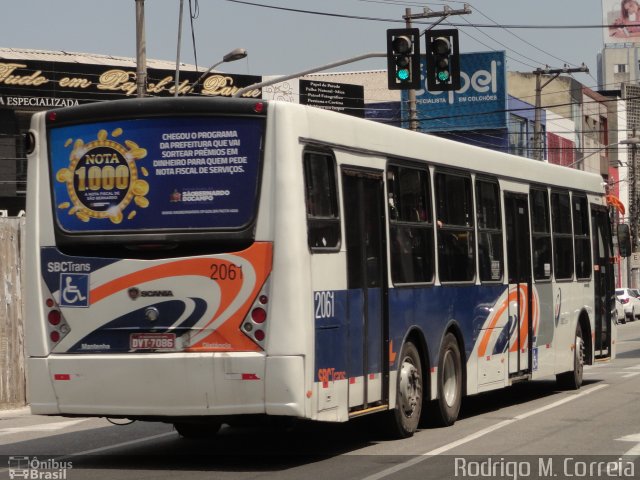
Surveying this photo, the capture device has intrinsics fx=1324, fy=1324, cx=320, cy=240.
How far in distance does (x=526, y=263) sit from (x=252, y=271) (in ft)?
24.2

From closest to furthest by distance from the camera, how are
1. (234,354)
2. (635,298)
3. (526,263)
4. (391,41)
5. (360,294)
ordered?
(234,354), (360,294), (526,263), (391,41), (635,298)

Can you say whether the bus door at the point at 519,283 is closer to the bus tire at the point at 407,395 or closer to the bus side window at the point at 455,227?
the bus side window at the point at 455,227

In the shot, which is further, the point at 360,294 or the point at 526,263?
the point at 526,263

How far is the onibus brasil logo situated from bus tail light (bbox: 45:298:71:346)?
840 millimetres

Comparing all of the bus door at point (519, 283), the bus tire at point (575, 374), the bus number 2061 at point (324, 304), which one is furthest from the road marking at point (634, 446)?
the bus tire at point (575, 374)

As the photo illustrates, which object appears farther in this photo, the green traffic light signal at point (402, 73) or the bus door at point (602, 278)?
the green traffic light signal at point (402, 73)

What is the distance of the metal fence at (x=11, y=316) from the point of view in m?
19.4

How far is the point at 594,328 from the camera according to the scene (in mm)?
21062

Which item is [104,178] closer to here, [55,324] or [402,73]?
[55,324]

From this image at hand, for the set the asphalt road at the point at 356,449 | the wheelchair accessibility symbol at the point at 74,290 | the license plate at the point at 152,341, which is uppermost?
the wheelchair accessibility symbol at the point at 74,290

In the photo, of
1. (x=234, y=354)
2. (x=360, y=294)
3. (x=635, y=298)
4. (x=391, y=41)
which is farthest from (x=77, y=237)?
(x=635, y=298)

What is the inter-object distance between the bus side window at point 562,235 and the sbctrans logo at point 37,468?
899 cm

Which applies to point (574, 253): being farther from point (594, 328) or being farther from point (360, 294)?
point (360, 294)

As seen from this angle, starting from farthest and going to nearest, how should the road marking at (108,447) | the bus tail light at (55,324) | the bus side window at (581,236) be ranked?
1. the bus side window at (581,236)
2. the road marking at (108,447)
3. the bus tail light at (55,324)
